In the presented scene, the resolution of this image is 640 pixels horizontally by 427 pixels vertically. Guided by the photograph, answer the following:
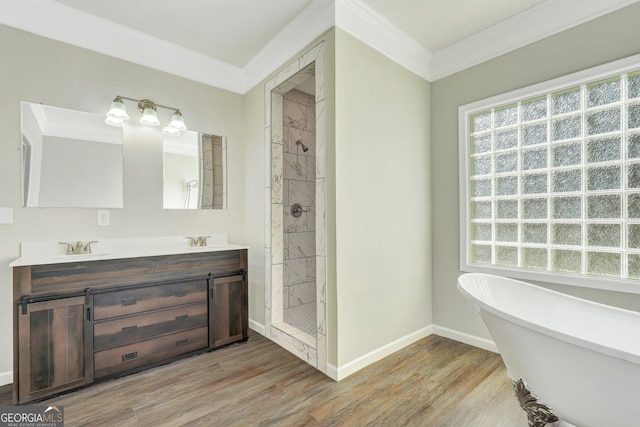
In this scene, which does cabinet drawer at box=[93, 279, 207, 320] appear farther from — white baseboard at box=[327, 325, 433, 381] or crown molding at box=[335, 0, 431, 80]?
crown molding at box=[335, 0, 431, 80]

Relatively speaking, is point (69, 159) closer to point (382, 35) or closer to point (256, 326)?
point (256, 326)

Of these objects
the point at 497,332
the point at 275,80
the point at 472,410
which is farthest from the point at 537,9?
the point at 472,410

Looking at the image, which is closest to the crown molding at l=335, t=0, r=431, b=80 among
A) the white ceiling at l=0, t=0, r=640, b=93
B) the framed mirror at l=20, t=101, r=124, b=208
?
Result: the white ceiling at l=0, t=0, r=640, b=93

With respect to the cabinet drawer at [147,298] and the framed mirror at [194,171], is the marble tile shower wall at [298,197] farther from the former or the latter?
the cabinet drawer at [147,298]

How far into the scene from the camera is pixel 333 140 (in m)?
2.18

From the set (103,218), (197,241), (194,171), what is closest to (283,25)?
(194,171)

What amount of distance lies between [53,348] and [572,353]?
2876 millimetres

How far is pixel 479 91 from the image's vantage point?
2676 mm

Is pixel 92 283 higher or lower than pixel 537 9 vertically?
lower

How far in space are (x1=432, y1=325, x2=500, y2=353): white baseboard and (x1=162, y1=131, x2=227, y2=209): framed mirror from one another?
8.32 ft

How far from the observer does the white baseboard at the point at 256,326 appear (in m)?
3.01

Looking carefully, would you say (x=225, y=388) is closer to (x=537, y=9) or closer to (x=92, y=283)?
(x=92, y=283)

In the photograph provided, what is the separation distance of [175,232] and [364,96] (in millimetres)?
2116

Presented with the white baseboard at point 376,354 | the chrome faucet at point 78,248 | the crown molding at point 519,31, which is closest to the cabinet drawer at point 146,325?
the chrome faucet at point 78,248
